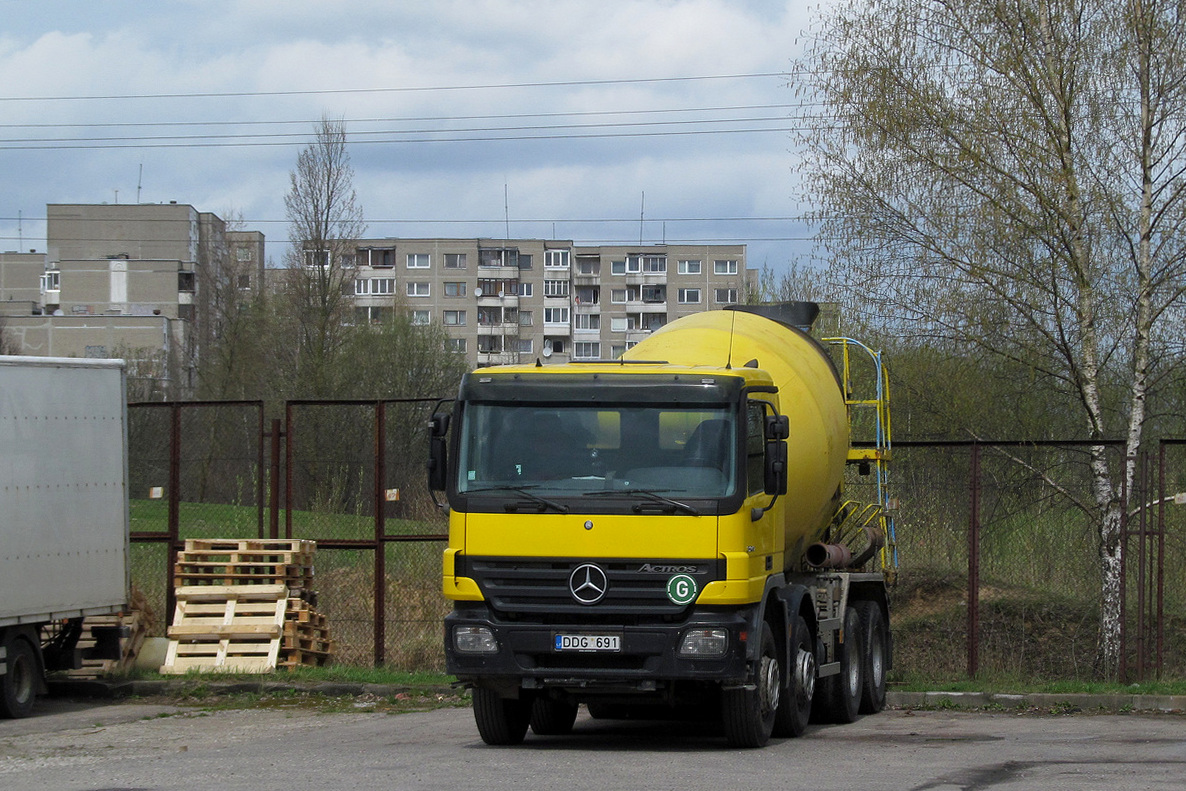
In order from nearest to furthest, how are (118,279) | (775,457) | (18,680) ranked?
(775,457), (18,680), (118,279)

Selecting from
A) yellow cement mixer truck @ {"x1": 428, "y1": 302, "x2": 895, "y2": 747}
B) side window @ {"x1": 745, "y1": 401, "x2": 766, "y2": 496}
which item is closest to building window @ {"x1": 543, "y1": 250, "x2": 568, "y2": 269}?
yellow cement mixer truck @ {"x1": 428, "y1": 302, "x2": 895, "y2": 747}

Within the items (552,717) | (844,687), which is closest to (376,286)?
(844,687)

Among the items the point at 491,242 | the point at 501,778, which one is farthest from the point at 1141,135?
the point at 491,242

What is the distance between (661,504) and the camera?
975 centimetres

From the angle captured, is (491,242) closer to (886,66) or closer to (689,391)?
(886,66)

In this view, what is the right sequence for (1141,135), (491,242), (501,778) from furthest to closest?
1. (491,242)
2. (1141,135)
3. (501,778)

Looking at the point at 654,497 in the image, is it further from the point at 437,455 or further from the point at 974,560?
the point at 974,560

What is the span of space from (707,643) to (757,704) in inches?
34.6

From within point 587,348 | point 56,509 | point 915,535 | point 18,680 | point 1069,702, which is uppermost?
point 587,348

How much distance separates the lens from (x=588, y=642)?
9789mm

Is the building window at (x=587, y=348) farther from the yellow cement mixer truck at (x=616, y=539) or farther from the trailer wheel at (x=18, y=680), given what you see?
the yellow cement mixer truck at (x=616, y=539)

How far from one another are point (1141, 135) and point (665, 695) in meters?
9.75

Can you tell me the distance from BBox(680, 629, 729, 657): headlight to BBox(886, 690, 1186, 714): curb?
560 centimetres

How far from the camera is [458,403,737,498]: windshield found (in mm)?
9898
